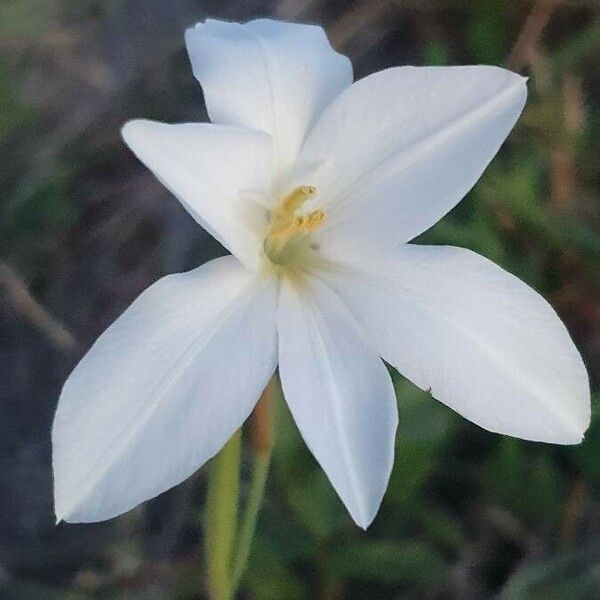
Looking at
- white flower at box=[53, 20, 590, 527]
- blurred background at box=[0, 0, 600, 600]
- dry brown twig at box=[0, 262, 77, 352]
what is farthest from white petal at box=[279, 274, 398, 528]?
dry brown twig at box=[0, 262, 77, 352]

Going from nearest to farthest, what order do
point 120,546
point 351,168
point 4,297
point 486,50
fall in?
point 351,168 → point 120,546 → point 4,297 → point 486,50

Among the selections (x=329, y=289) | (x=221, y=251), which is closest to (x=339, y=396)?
(x=329, y=289)

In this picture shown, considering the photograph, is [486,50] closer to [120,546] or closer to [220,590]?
[120,546]

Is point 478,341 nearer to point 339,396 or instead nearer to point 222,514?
point 339,396

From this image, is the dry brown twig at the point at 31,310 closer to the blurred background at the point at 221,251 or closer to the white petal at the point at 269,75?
the blurred background at the point at 221,251

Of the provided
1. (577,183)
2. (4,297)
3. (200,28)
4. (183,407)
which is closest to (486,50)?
(577,183)

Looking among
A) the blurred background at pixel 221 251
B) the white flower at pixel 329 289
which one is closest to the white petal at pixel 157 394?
the white flower at pixel 329 289

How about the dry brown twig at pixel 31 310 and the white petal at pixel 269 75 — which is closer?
the white petal at pixel 269 75
